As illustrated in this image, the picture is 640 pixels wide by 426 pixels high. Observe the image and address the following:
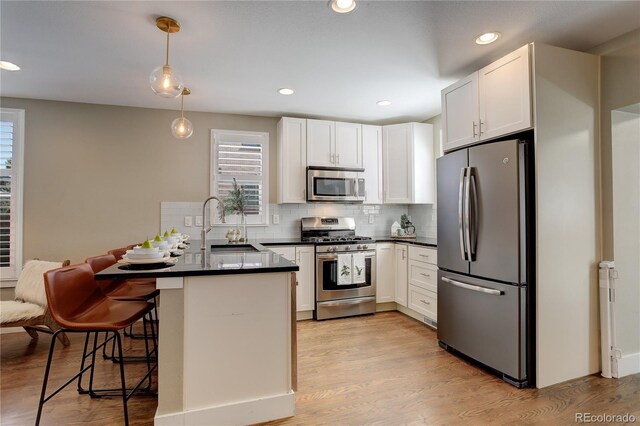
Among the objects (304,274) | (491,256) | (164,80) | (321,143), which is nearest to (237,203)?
(304,274)

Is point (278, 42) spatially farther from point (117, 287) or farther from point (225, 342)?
point (117, 287)

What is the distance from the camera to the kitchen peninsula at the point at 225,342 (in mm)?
1844

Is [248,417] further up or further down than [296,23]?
further down

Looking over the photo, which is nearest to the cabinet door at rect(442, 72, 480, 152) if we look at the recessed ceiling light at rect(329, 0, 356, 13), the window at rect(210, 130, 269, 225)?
the recessed ceiling light at rect(329, 0, 356, 13)

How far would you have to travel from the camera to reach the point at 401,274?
4215mm

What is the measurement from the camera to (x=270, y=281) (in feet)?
6.61

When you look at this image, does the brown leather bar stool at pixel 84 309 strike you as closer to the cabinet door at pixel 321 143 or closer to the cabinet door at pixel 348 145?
the cabinet door at pixel 321 143

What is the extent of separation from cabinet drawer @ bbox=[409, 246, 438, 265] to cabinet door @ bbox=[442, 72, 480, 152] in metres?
1.10

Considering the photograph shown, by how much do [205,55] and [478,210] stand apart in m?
2.52

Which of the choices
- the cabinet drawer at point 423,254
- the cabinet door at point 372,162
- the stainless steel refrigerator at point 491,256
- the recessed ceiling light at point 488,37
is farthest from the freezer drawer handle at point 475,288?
the recessed ceiling light at point 488,37

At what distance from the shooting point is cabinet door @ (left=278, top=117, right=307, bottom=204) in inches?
166

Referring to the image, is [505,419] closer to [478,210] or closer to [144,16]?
[478,210]

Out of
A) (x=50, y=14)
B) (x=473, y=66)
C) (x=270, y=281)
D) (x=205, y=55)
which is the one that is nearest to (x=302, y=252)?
(x=270, y=281)

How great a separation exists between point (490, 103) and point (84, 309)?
128 inches
